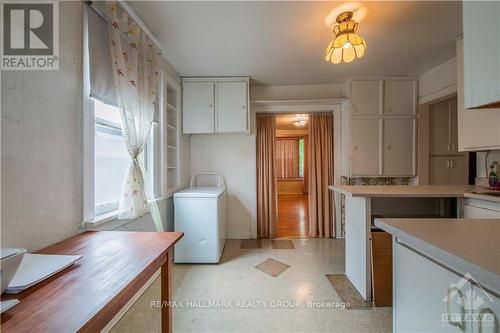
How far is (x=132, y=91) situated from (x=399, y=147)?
339 cm

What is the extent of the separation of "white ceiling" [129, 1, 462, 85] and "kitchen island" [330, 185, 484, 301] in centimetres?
147

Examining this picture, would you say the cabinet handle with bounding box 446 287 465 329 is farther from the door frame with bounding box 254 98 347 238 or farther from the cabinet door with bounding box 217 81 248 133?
the door frame with bounding box 254 98 347 238

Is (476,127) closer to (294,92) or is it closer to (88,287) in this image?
(294,92)

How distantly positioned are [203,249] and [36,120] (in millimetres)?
1982

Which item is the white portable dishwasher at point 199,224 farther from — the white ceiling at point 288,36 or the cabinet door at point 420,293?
the cabinet door at point 420,293

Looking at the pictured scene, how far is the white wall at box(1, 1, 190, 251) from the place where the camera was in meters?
0.92

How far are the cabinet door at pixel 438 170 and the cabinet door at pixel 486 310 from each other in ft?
10.6

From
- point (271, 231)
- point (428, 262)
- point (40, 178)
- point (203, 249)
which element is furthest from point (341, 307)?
point (40, 178)

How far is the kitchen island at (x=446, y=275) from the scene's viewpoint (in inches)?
22.6

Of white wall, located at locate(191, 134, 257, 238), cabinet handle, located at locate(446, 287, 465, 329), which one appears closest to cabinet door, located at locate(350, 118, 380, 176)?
white wall, located at locate(191, 134, 257, 238)

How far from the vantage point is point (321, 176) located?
3.57 metres

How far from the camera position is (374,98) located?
310cm

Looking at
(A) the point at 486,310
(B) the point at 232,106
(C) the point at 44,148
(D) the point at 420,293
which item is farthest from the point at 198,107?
(A) the point at 486,310

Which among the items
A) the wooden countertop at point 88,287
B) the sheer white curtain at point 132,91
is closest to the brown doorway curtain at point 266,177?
the sheer white curtain at point 132,91
